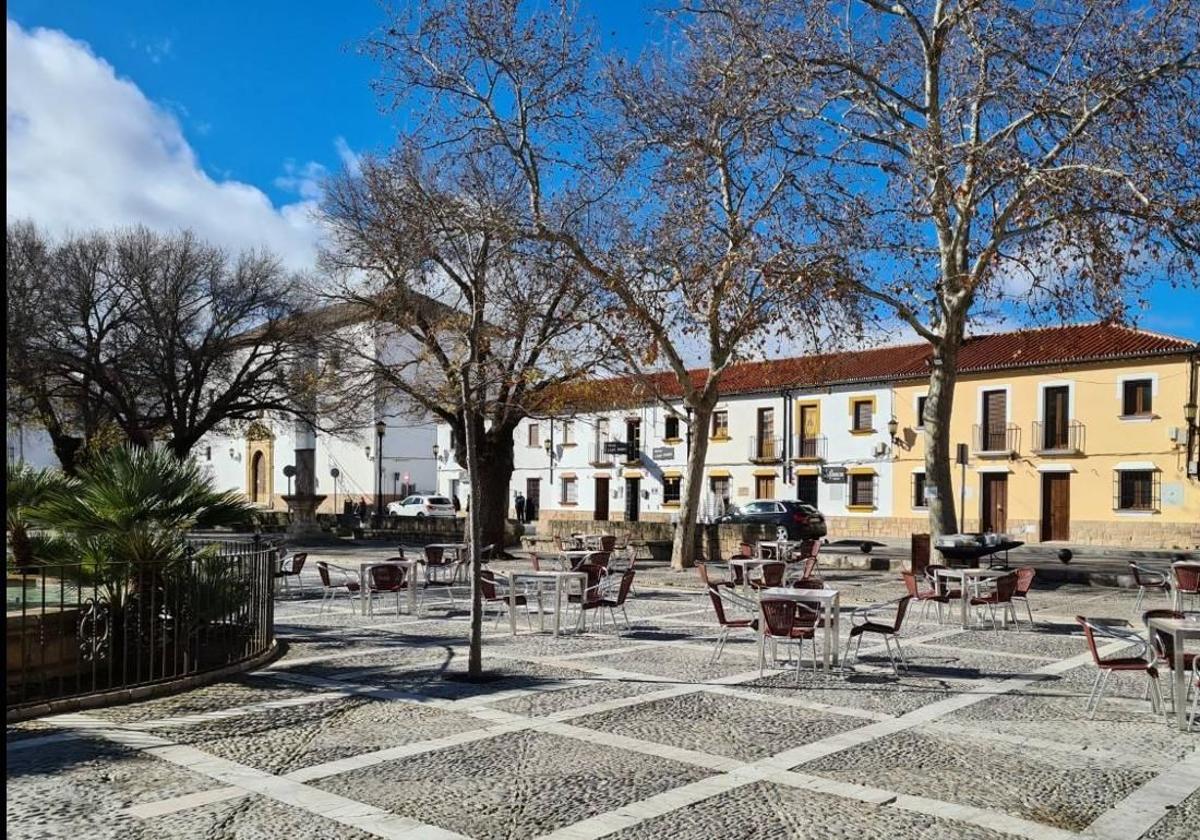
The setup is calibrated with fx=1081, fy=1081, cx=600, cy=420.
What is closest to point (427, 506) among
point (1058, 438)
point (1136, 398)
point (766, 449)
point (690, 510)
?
point (766, 449)

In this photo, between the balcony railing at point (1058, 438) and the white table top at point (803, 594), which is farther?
the balcony railing at point (1058, 438)

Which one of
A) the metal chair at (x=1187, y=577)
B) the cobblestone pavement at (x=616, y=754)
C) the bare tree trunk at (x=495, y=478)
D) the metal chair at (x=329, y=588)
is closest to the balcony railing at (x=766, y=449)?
the bare tree trunk at (x=495, y=478)

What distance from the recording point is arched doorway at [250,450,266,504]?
63.2 m

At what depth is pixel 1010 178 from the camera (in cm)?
1777

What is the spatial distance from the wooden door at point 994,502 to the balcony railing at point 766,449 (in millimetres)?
8239

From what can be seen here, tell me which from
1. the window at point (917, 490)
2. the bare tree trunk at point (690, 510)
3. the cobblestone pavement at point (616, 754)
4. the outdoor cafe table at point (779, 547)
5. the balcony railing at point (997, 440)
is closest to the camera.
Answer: the cobblestone pavement at point (616, 754)

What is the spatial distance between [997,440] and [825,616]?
29.6 m

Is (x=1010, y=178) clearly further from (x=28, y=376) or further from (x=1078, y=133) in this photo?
(x=28, y=376)

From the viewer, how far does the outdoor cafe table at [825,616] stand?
9.96 m

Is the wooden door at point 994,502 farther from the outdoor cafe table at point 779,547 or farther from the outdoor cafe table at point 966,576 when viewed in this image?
the outdoor cafe table at point 966,576

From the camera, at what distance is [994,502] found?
37250mm

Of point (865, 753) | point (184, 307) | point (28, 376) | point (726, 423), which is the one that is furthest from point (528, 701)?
point (726, 423)

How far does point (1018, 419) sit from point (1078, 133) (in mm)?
20807

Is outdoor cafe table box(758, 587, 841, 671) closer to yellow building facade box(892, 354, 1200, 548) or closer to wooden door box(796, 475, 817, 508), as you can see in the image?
yellow building facade box(892, 354, 1200, 548)
